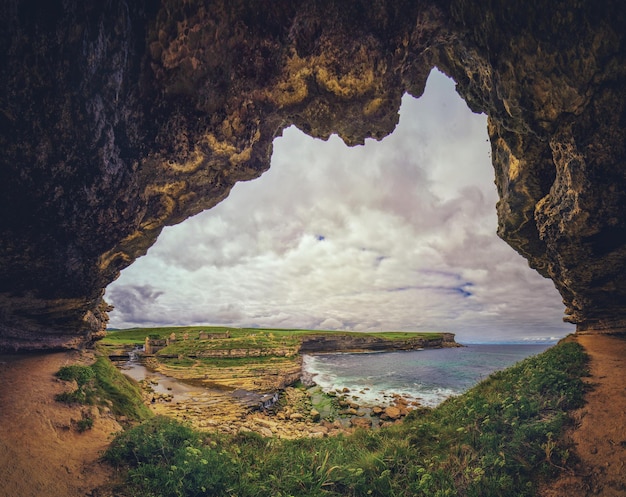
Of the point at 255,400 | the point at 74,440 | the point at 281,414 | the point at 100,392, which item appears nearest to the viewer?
the point at 74,440

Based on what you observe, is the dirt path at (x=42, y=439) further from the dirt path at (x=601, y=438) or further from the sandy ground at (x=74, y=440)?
the dirt path at (x=601, y=438)

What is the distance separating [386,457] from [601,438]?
6.86 meters

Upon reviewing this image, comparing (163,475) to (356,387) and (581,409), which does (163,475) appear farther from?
(356,387)

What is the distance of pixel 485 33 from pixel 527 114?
9.21 ft

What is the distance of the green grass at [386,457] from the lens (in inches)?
314

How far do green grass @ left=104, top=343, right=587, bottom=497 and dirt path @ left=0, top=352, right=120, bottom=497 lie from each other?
3.23 ft

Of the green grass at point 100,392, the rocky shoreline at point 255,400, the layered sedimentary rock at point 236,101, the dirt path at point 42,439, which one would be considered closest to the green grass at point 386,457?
the dirt path at point 42,439

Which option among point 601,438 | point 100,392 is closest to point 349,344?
point 100,392

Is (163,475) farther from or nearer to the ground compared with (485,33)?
nearer to the ground

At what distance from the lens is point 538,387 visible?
12297 mm

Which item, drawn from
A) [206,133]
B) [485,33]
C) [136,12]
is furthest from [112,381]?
[485,33]

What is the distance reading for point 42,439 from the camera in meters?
9.11

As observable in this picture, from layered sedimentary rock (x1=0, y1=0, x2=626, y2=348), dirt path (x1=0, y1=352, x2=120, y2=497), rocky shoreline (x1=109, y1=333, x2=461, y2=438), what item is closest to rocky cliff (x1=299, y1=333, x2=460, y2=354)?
rocky shoreline (x1=109, y1=333, x2=461, y2=438)

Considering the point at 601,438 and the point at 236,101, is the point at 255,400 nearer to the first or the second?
the point at 601,438
